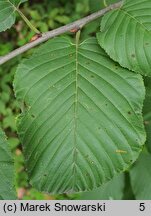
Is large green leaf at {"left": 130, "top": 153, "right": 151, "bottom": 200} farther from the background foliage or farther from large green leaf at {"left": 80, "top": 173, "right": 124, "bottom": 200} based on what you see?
the background foliage

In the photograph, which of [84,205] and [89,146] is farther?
[84,205]

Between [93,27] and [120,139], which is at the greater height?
[93,27]

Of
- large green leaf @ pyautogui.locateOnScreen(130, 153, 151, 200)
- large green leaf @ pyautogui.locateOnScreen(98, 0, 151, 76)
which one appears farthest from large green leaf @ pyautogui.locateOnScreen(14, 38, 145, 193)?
large green leaf @ pyautogui.locateOnScreen(130, 153, 151, 200)

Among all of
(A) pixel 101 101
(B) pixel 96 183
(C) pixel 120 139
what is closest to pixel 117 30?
(A) pixel 101 101

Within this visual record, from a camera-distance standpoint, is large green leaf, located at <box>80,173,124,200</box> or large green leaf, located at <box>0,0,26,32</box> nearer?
large green leaf, located at <box>0,0,26,32</box>

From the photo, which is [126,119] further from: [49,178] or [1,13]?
[1,13]

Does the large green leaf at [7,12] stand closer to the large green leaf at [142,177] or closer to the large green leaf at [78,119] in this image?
the large green leaf at [78,119]

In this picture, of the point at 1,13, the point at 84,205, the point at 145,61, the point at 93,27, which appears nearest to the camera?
the point at 145,61
